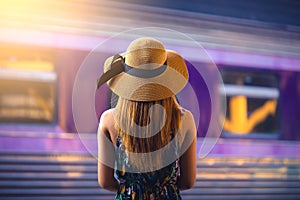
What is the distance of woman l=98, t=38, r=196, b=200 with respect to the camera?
4.23 ft

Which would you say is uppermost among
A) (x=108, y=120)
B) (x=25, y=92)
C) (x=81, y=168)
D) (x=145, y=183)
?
(x=108, y=120)

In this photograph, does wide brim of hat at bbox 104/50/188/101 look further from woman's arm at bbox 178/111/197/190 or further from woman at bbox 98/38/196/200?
woman's arm at bbox 178/111/197/190

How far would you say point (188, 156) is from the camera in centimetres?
140

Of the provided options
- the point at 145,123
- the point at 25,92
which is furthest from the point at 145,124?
the point at 25,92

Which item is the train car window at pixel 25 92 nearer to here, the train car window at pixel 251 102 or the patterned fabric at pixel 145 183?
the train car window at pixel 251 102

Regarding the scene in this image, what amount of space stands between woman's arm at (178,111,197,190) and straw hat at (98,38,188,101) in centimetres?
12

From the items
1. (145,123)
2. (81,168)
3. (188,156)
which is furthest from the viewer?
(81,168)

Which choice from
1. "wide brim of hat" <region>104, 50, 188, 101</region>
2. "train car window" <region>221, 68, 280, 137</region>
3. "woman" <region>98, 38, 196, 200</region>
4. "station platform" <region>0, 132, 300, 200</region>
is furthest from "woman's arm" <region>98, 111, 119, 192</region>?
"train car window" <region>221, 68, 280, 137</region>

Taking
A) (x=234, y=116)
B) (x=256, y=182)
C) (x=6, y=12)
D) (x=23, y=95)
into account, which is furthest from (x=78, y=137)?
(x=256, y=182)

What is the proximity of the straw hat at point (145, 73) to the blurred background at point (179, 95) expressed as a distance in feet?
8.17

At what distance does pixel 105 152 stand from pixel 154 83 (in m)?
0.27

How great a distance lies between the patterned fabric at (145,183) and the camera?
1340 millimetres

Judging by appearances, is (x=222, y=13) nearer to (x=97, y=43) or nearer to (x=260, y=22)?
(x=260, y=22)

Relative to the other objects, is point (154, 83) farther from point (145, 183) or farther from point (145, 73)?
point (145, 183)
